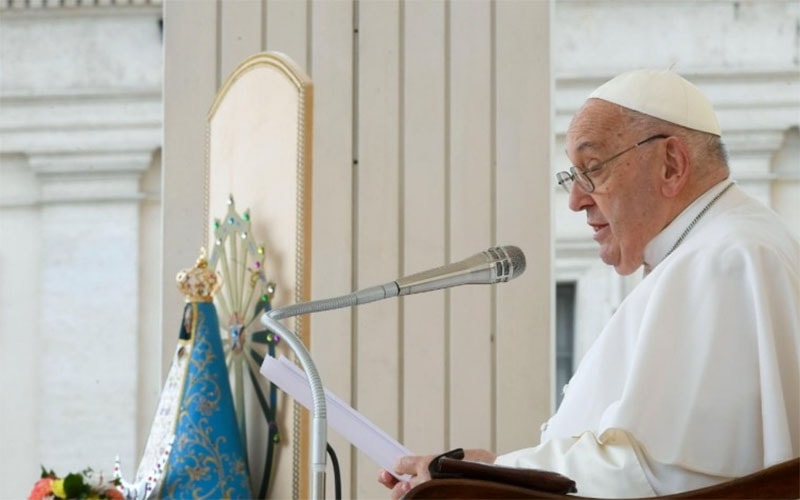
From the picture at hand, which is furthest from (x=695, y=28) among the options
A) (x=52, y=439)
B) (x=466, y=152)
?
(x=466, y=152)

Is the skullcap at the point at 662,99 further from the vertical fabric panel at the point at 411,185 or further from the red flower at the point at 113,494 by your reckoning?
the red flower at the point at 113,494

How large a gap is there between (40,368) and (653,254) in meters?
6.91

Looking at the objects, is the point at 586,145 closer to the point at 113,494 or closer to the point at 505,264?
the point at 505,264

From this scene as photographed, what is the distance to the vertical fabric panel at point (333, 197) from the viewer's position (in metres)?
4.87

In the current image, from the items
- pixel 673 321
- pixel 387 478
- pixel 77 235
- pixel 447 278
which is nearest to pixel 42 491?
pixel 387 478

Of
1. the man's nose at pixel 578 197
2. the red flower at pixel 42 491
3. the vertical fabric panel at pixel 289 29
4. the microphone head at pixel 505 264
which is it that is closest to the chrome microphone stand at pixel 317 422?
the microphone head at pixel 505 264

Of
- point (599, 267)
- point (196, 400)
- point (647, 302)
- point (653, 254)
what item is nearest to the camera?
point (647, 302)

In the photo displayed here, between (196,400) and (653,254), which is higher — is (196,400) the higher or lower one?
the lower one

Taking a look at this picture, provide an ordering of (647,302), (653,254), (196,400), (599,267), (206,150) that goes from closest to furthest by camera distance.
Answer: (647,302) → (653,254) → (196,400) → (206,150) → (599,267)

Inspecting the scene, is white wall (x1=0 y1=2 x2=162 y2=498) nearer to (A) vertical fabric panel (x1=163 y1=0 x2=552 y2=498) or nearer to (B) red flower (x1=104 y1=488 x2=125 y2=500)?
(A) vertical fabric panel (x1=163 y1=0 x2=552 y2=498)

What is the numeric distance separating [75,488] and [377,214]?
1564 millimetres

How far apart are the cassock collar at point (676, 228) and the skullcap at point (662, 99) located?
0.16 metres

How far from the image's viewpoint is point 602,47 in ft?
31.5

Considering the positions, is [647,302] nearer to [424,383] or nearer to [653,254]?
[653,254]
